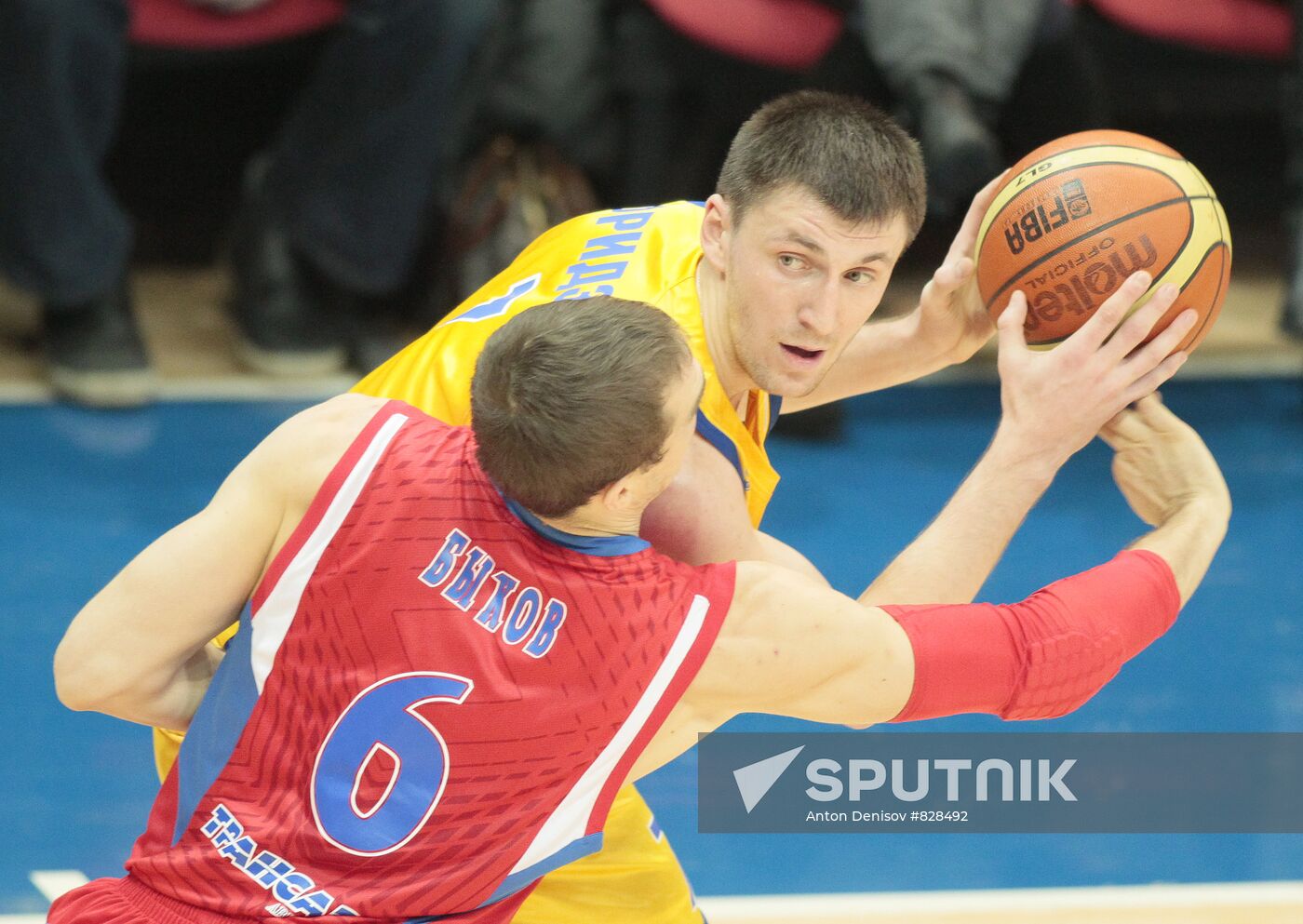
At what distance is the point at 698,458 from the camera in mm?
2359

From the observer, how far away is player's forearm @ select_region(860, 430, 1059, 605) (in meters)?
2.41

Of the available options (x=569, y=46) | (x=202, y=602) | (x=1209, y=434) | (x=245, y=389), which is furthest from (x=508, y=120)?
(x=202, y=602)

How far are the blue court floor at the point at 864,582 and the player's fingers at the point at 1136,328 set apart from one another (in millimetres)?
1237

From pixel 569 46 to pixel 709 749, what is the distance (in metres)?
2.63

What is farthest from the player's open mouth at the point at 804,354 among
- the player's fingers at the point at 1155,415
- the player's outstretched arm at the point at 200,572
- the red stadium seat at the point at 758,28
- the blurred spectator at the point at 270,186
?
the red stadium seat at the point at 758,28

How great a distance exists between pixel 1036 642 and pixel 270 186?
3.78m

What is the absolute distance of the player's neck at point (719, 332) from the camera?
253cm

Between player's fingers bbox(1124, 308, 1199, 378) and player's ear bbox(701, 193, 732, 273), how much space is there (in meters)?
0.58

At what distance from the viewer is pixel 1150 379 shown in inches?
100

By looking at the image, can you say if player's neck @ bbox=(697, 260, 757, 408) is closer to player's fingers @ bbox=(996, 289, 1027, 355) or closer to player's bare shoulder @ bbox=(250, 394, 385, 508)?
player's fingers @ bbox=(996, 289, 1027, 355)

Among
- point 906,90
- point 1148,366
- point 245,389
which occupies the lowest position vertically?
point 245,389

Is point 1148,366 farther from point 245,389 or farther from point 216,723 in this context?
point 245,389

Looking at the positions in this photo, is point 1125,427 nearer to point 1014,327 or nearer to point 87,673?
point 1014,327

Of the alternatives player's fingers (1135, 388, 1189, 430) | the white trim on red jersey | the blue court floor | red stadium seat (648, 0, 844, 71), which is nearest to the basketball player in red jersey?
the white trim on red jersey
